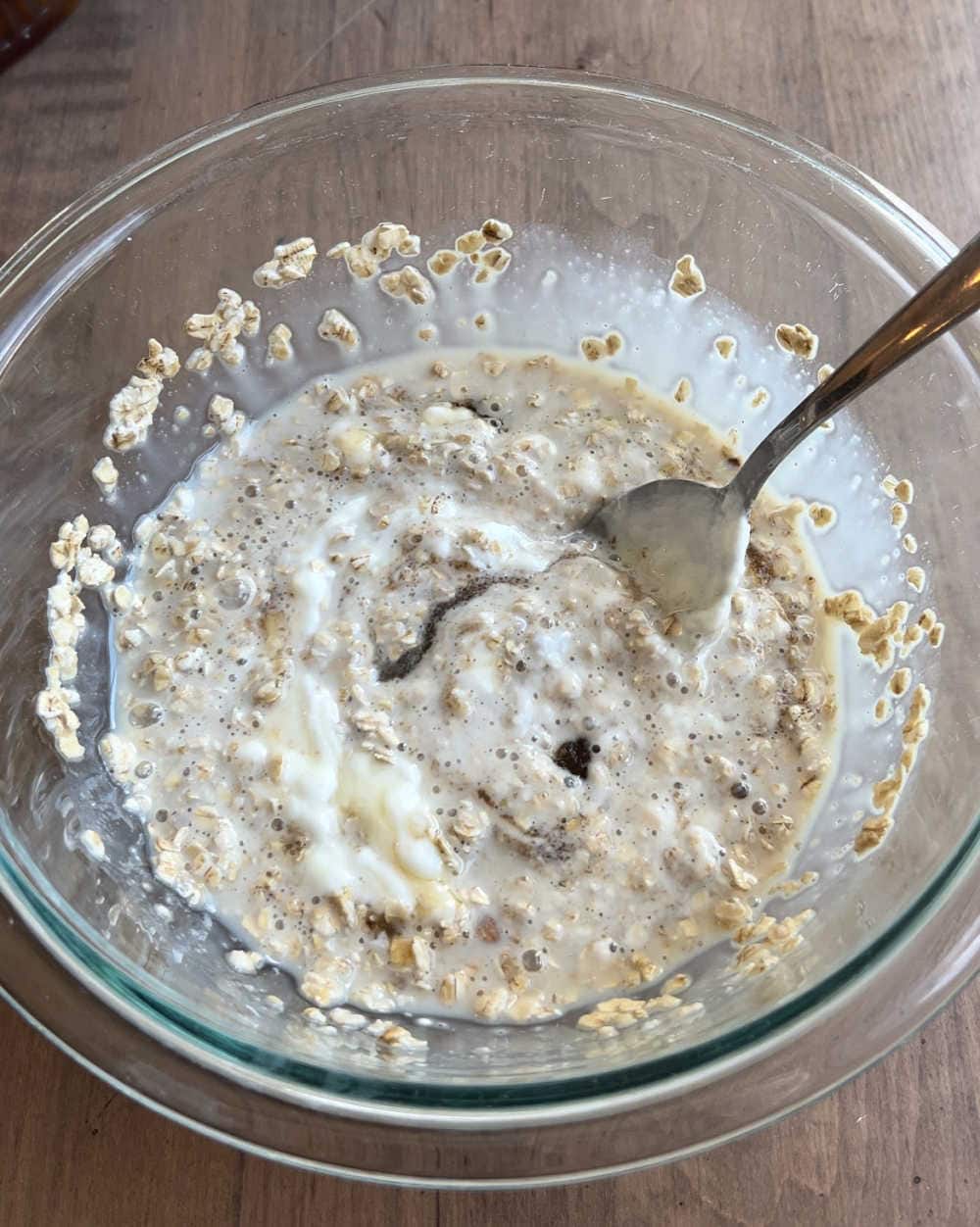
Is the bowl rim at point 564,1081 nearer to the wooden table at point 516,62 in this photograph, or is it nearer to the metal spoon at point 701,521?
the metal spoon at point 701,521

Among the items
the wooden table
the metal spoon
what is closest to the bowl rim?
the metal spoon

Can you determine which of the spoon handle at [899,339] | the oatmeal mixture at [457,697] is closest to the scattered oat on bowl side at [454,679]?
the oatmeal mixture at [457,697]

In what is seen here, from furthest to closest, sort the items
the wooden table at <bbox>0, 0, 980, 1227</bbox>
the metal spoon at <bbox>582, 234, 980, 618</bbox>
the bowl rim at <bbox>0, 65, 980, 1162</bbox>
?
the wooden table at <bbox>0, 0, 980, 1227</bbox> → the metal spoon at <bbox>582, 234, 980, 618</bbox> → the bowl rim at <bbox>0, 65, 980, 1162</bbox>

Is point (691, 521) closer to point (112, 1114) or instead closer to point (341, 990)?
point (341, 990)

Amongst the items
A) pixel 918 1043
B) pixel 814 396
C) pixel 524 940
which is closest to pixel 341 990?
pixel 524 940

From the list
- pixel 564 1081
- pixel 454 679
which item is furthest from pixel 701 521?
pixel 564 1081

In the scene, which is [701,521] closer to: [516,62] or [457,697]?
[457,697]

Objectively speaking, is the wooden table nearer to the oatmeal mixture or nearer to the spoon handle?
the oatmeal mixture
